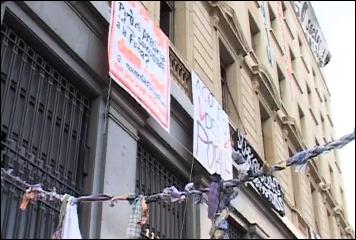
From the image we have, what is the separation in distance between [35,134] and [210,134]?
4.49 meters

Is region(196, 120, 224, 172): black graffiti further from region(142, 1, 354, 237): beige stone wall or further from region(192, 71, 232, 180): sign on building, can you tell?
region(142, 1, 354, 237): beige stone wall

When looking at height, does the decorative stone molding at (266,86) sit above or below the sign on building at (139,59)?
above

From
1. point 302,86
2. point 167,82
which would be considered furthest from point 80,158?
point 302,86

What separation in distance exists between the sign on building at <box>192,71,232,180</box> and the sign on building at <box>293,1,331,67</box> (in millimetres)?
16320

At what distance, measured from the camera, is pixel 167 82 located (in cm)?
964

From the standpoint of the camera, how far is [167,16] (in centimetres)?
1317

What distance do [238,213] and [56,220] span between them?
18.6 feet

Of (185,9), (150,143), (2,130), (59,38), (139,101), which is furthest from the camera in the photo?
(185,9)

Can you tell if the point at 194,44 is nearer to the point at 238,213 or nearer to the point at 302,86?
the point at 238,213

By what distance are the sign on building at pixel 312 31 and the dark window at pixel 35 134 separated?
20443 mm

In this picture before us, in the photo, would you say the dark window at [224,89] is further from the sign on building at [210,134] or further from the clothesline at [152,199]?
the clothesline at [152,199]

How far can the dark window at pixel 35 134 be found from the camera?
22.0ft

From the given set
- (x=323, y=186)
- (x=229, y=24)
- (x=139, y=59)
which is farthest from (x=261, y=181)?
(x=323, y=186)

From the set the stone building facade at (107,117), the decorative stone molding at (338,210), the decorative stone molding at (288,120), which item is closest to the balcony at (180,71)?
the stone building facade at (107,117)
